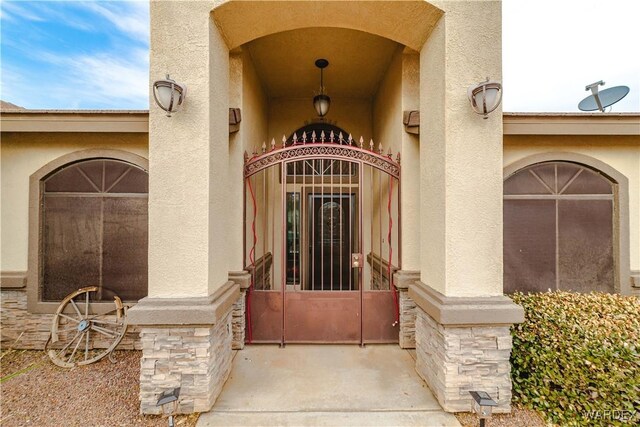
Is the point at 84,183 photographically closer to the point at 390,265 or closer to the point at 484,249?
the point at 390,265

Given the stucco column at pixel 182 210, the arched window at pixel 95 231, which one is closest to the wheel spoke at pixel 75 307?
the arched window at pixel 95 231

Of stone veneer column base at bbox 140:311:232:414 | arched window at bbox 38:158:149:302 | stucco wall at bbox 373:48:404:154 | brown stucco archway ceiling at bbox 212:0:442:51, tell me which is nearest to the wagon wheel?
arched window at bbox 38:158:149:302

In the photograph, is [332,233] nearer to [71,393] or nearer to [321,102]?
[321,102]

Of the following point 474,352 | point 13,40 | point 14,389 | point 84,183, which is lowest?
point 14,389

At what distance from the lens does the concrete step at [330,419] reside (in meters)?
2.56

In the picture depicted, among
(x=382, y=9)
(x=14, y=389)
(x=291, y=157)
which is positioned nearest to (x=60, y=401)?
(x=14, y=389)

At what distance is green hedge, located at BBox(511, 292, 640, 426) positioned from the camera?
232 cm

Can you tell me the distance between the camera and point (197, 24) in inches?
114

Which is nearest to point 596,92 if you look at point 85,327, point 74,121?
point 74,121

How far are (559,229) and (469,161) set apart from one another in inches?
97.9

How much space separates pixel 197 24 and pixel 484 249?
12.7 feet

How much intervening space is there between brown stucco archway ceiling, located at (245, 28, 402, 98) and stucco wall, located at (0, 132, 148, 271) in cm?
253

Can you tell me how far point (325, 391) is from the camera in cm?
→ 299

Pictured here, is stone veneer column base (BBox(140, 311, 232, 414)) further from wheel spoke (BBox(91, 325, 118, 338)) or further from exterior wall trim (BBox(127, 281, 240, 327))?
wheel spoke (BBox(91, 325, 118, 338))
